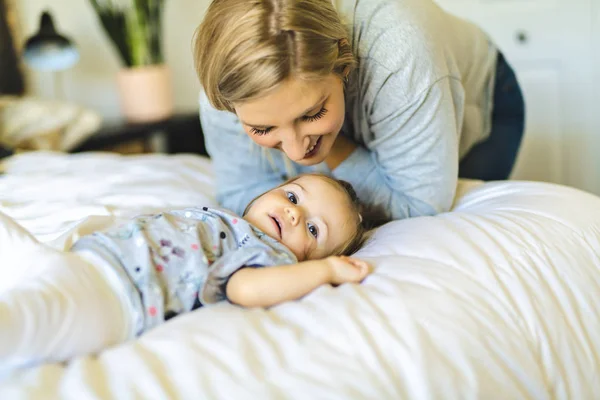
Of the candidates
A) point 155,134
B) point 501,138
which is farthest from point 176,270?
point 155,134

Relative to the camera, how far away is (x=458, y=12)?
271cm

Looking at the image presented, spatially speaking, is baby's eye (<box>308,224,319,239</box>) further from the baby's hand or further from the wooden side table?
the wooden side table

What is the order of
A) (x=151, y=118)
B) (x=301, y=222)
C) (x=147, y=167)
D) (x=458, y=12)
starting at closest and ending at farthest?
(x=301, y=222)
(x=147, y=167)
(x=458, y=12)
(x=151, y=118)

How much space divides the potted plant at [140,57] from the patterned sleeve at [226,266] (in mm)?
2067

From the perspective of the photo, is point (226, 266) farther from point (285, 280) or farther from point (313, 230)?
point (313, 230)

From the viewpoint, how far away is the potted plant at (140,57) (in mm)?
2799

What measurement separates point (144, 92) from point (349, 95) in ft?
5.96

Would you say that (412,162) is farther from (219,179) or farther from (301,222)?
(219,179)

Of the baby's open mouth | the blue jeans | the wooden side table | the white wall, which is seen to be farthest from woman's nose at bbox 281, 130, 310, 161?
the white wall

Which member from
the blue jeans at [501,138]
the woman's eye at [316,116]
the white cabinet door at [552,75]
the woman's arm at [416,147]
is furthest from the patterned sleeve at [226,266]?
the white cabinet door at [552,75]

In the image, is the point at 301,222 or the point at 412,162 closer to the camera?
the point at 301,222

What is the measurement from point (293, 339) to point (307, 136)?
0.41 m

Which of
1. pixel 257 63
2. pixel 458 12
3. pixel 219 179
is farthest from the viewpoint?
pixel 458 12

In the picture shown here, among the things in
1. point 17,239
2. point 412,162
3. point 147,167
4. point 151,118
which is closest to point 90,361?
point 17,239
